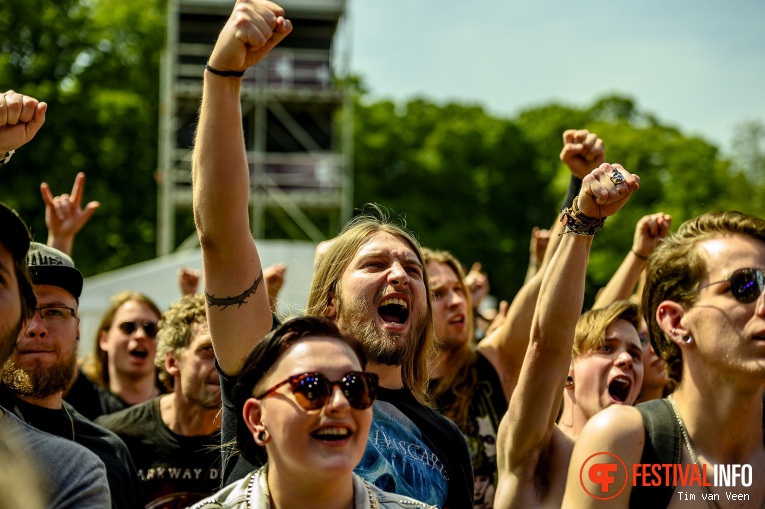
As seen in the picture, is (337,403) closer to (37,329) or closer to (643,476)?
(643,476)

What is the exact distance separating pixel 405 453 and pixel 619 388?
1.53m

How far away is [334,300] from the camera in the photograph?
335 cm

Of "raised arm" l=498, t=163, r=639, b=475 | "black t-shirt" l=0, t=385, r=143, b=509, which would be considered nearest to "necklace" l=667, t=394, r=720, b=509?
"raised arm" l=498, t=163, r=639, b=475

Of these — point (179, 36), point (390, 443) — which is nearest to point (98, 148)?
point (179, 36)

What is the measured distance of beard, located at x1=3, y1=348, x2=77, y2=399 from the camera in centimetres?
367

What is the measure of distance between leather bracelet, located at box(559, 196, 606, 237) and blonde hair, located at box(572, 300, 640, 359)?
114 cm

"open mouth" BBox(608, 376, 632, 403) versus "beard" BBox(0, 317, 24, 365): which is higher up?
"beard" BBox(0, 317, 24, 365)

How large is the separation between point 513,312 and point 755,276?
68.8 inches

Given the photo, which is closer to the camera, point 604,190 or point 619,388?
point 604,190

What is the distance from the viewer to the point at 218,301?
2686mm

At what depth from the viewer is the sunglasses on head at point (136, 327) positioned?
232 inches

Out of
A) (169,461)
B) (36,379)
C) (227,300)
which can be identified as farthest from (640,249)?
(36,379)

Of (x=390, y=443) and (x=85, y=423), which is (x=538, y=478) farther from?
(x=85, y=423)

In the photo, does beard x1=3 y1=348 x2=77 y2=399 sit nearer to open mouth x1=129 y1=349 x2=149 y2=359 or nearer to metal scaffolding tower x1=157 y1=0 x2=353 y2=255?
open mouth x1=129 y1=349 x2=149 y2=359
